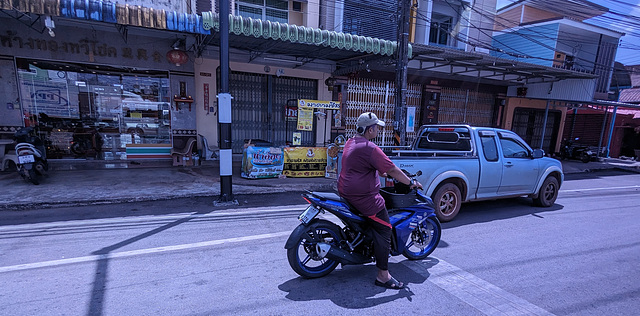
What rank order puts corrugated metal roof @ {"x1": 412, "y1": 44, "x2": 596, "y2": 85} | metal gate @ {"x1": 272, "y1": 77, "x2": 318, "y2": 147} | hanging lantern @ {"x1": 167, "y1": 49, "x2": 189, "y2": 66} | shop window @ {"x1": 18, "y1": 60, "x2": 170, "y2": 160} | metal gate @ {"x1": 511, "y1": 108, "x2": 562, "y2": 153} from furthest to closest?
metal gate @ {"x1": 511, "y1": 108, "x2": 562, "y2": 153}
metal gate @ {"x1": 272, "y1": 77, "x2": 318, "y2": 147}
corrugated metal roof @ {"x1": 412, "y1": 44, "x2": 596, "y2": 85}
shop window @ {"x1": 18, "y1": 60, "x2": 170, "y2": 160}
hanging lantern @ {"x1": 167, "y1": 49, "x2": 189, "y2": 66}

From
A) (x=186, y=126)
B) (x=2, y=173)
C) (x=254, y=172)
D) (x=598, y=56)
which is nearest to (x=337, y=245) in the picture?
(x=254, y=172)

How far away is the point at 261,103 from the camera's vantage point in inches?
448

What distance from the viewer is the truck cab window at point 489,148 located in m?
6.00

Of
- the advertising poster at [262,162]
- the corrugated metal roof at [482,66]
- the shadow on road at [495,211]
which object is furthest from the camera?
the corrugated metal roof at [482,66]

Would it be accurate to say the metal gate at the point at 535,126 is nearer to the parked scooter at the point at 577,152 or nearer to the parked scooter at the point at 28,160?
the parked scooter at the point at 577,152

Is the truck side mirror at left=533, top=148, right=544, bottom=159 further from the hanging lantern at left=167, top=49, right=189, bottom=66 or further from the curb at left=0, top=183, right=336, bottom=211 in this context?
the hanging lantern at left=167, top=49, right=189, bottom=66

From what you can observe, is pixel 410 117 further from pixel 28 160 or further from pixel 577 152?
pixel 577 152

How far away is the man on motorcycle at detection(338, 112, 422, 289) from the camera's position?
9.98ft

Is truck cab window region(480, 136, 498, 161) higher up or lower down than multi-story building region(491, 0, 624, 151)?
lower down

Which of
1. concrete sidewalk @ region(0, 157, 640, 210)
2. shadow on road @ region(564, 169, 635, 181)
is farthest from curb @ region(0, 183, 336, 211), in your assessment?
shadow on road @ region(564, 169, 635, 181)

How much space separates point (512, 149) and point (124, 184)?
8801 mm

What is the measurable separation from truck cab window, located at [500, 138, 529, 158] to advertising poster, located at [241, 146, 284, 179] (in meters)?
5.53

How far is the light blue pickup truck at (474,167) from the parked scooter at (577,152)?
12.0 meters

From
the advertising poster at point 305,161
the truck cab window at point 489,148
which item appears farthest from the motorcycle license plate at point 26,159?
the truck cab window at point 489,148
